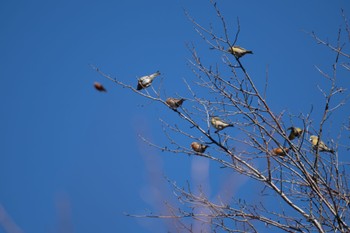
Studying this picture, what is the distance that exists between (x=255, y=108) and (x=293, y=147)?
625 mm

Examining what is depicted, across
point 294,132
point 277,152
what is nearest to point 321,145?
point 294,132

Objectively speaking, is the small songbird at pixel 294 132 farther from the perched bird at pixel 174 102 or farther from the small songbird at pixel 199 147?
the perched bird at pixel 174 102

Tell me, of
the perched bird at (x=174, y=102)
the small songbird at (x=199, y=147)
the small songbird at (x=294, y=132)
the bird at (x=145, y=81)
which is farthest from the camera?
the bird at (x=145, y=81)

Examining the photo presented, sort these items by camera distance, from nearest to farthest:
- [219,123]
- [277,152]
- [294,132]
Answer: [277,152]
[294,132]
[219,123]

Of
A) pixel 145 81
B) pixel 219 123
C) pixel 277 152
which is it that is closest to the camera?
pixel 277 152

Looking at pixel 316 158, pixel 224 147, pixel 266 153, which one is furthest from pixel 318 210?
pixel 224 147

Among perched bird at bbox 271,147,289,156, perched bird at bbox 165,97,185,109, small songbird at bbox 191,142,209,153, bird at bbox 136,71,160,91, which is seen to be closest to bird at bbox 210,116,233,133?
small songbird at bbox 191,142,209,153

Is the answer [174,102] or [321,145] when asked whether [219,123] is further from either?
[321,145]

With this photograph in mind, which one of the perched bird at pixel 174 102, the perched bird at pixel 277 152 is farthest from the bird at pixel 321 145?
the perched bird at pixel 174 102

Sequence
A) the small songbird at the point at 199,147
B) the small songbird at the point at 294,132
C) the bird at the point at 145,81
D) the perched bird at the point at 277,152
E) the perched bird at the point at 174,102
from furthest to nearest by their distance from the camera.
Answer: the bird at the point at 145,81
the small songbird at the point at 199,147
the perched bird at the point at 174,102
the small songbird at the point at 294,132
the perched bird at the point at 277,152

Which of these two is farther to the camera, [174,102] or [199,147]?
[199,147]

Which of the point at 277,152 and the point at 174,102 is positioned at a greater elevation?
the point at 174,102

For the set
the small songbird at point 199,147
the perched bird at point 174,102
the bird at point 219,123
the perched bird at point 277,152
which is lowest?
the perched bird at point 277,152

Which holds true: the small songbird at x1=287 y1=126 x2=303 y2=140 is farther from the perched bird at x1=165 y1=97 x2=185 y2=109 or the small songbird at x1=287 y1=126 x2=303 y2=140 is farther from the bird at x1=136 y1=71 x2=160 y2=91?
the bird at x1=136 y1=71 x2=160 y2=91
